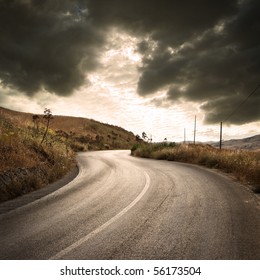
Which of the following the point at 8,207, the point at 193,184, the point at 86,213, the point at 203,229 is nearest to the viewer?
the point at 203,229

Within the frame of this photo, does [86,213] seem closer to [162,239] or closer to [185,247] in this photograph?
[162,239]

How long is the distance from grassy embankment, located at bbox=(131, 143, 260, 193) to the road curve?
10.3 feet

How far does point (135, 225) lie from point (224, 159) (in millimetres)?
13505

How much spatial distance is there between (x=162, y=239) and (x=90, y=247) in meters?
1.26

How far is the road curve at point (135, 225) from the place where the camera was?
15.4 ft

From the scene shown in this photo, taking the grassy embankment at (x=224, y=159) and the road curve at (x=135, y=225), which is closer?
the road curve at (x=135, y=225)

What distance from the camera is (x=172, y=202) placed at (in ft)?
26.7

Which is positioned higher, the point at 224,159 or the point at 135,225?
the point at 224,159

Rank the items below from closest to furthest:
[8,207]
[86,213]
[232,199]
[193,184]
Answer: [86,213] → [8,207] → [232,199] → [193,184]

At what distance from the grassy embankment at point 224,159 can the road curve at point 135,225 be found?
3149mm

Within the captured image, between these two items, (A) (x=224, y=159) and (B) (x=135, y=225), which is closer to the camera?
(B) (x=135, y=225)

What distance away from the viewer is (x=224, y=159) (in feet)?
60.1
